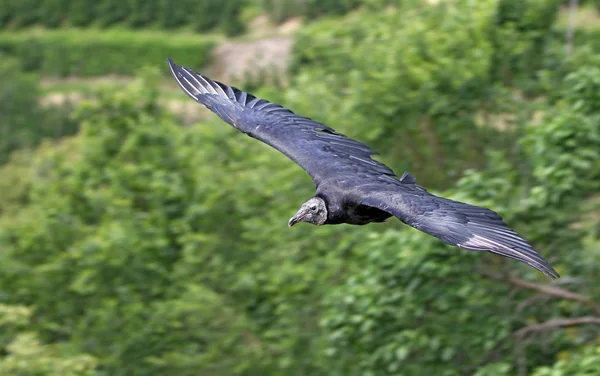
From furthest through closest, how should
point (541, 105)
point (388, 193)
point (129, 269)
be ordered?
point (129, 269) → point (541, 105) → point (388, 193)

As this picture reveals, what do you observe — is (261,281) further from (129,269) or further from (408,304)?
(408,304)

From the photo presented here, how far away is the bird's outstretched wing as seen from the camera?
6.67 metres

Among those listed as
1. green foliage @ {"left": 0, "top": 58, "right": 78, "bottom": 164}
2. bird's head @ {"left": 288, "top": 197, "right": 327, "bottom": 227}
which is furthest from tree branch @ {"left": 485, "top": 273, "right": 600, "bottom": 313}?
green foliage @ {"left": 0, "top": 58, "right": 78, "bottom": 164}

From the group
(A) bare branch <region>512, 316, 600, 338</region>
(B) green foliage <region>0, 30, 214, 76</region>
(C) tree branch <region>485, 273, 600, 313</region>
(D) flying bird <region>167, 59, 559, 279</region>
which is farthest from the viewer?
(B) green foliage <region>0, 30, 214, 76</region>

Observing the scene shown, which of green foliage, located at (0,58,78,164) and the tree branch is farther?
green foliage, located at (0,58,78,164)

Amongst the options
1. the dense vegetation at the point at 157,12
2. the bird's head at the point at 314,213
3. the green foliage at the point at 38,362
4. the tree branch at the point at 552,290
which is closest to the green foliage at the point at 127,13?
Answer: the dense vegetation at the point at 157,12

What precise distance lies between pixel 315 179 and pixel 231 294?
5215mm

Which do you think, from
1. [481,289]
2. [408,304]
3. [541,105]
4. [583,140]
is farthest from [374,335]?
[541,105]

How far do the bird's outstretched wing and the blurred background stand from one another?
226 cm

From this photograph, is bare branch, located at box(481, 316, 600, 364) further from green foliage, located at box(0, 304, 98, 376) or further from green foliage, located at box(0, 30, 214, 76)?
green foliage, located at box(0, 30, 214, 76)

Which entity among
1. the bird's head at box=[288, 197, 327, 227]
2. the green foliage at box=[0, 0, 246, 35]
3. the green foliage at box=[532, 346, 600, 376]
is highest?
the green foliage at box=[0, 0, 246, 35]

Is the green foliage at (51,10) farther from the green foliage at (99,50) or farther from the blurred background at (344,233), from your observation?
the blurred background at (344,233)

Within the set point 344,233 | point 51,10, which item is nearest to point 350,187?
point 344,233

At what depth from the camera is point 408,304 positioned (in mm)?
10211
